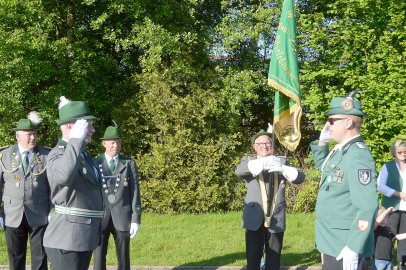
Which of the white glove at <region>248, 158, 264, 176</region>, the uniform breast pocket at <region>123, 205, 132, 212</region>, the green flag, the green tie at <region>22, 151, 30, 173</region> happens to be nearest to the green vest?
the green flag

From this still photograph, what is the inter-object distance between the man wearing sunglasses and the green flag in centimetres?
222

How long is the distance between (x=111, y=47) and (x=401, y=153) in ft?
38.0

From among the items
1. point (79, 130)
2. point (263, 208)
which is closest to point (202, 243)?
point (263, 208)

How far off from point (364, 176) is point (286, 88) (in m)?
2.84

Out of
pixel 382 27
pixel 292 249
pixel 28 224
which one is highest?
A: pixel 382 27

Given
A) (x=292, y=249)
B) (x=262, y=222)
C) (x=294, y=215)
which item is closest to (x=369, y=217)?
(x=262, y=222)

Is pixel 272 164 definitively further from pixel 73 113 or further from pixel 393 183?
pixel 73 113

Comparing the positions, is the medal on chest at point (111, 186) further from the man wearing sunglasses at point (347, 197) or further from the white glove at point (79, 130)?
the man wearing sunglasses at point (347, 197)

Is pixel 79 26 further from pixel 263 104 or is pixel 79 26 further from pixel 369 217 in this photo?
pixel 369 217

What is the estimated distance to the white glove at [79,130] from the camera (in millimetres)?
4683

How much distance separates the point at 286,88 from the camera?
282 inches

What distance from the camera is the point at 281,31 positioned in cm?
741

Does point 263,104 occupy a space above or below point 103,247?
above

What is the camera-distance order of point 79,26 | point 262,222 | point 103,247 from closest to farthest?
point 262,222 < point 103,247 < point 79,26
